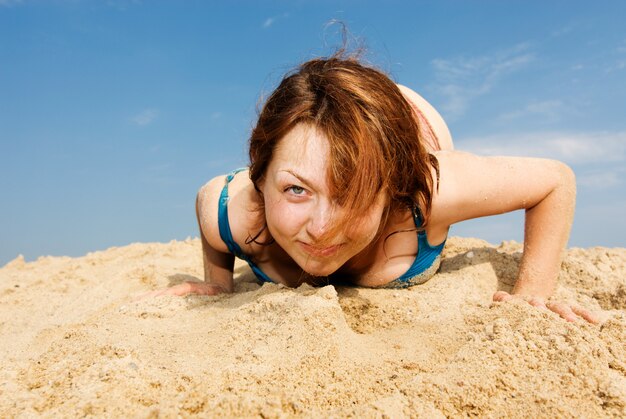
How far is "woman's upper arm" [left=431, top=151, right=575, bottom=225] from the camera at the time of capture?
281 centimetres

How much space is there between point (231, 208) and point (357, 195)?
3.58 ft

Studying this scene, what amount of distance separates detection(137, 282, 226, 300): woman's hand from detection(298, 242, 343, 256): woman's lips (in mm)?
1030

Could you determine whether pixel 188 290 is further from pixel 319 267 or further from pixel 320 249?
pixel 320 249

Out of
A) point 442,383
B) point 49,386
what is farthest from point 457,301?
point 49,386

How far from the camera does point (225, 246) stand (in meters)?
3.31

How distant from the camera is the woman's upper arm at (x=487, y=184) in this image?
9.23 feet

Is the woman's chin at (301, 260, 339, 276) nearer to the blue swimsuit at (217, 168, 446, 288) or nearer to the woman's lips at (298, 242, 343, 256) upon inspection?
the woman's lips at (298, 242, 343, 256)

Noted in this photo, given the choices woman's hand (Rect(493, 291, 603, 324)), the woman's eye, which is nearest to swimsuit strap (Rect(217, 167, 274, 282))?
the woman's eye

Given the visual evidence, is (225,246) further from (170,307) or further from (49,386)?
(49,386)

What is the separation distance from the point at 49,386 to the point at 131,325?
0.71m

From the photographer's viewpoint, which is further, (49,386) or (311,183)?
(311,183)

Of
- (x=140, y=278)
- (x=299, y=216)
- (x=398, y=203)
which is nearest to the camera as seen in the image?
(x=299, y=216)

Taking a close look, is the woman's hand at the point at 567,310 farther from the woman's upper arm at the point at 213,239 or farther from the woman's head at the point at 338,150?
the woman's upper arm at the point at 213,239

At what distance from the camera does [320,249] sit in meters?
2.49
